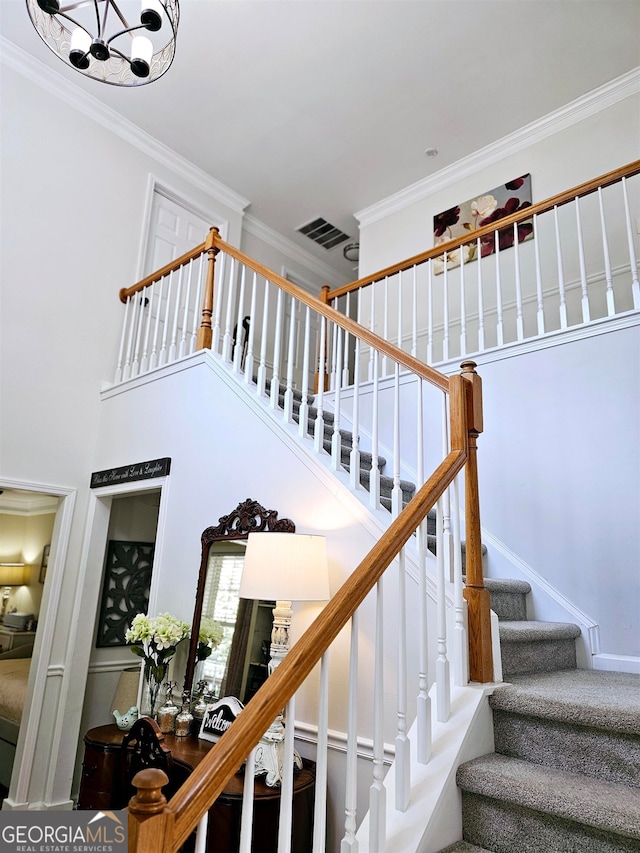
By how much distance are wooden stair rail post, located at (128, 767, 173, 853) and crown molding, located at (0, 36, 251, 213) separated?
17.2 ft

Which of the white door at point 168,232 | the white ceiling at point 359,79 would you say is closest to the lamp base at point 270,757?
the white door at point 168,232

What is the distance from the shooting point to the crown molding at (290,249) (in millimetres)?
6508

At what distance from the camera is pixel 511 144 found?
16.9ft

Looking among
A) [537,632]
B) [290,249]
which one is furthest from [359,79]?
[537,632]

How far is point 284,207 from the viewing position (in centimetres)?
625

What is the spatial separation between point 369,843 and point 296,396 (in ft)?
10.4

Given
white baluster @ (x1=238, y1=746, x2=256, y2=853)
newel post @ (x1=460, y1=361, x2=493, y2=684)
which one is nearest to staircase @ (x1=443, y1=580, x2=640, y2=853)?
newel post @ (x1=460, y1=361, x2=493, y2=684)

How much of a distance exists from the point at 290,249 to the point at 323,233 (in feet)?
1.51

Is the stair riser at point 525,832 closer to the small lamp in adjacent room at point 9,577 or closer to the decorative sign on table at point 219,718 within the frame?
the decorative sign on table at point 219,718

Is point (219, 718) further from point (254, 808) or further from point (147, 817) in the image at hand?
point (147, 817)

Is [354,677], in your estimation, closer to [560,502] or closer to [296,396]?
[560,502]

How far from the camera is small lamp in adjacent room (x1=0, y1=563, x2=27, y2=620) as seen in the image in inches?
300

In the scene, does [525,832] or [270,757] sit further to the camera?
[270,757]

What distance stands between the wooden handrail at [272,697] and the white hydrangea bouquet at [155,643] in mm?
2024
